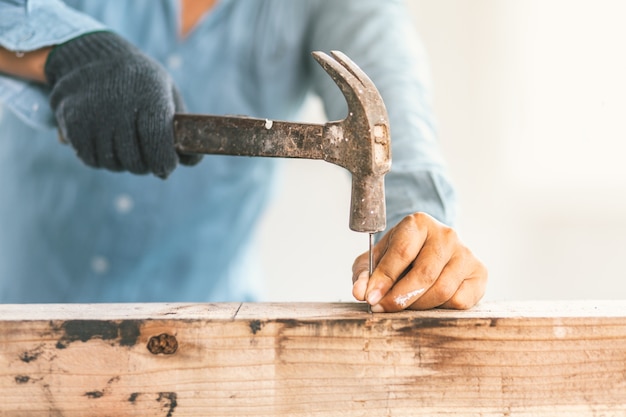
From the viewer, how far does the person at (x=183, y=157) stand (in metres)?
0.91

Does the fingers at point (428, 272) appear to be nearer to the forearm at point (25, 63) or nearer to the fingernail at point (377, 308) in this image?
the fingernail at point (377, 308)

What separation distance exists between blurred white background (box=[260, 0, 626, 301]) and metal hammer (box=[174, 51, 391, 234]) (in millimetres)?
2000

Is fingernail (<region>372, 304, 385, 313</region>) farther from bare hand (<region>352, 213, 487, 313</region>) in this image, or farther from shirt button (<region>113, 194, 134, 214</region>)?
shirt button (<region>113, 194, 134, 214</region>)

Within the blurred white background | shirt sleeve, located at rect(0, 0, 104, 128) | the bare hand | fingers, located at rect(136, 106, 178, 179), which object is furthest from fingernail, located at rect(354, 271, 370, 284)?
the blurred white background

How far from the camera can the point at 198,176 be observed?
136 centimetres

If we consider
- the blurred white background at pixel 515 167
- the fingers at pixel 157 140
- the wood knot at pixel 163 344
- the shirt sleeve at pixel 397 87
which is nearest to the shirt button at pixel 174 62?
the shirt sleeve at pixel 397 87

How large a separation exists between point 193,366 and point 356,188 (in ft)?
0.84

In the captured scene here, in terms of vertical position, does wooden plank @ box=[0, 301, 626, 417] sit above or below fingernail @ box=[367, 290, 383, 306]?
below

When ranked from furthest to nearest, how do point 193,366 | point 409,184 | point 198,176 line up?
1. point 198,176
2. point 409,184
3. point 193,366

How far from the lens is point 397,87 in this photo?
1.02m

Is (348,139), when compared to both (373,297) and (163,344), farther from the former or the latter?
(163,344)

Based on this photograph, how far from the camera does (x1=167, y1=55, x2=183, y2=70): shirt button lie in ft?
4.30

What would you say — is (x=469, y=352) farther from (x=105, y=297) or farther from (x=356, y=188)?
(x=105, y=297)

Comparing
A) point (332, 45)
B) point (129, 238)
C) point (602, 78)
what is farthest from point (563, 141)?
point (129, 238)
